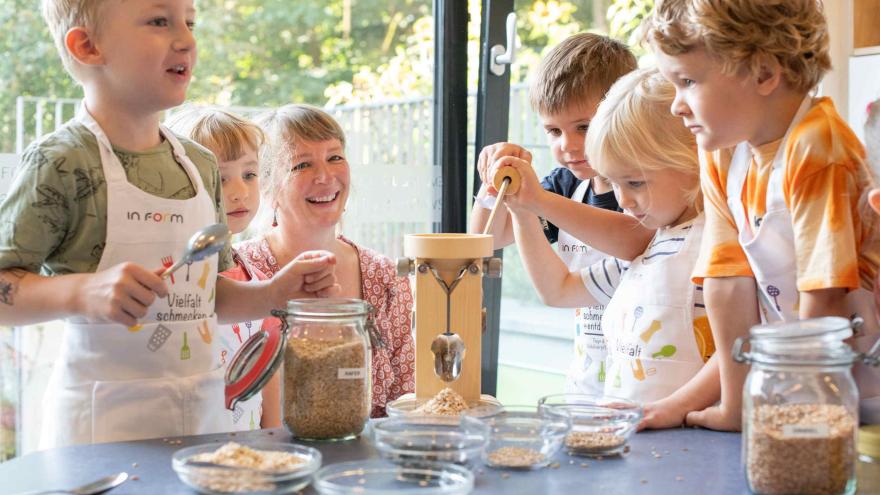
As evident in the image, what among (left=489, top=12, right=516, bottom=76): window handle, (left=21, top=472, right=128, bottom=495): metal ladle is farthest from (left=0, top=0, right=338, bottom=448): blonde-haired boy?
(left=489, top=12, right=516, bottom=76): window handle

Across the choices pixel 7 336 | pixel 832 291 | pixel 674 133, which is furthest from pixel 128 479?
pixel 7 336

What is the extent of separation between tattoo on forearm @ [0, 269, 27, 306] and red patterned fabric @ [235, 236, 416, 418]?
0.78 meters

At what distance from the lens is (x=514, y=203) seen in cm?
167

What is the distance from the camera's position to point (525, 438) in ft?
3.75

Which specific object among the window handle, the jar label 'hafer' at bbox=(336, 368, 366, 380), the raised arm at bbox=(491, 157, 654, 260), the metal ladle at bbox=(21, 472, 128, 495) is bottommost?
the metal ladle at bbox=(21, 472, 128, 495)

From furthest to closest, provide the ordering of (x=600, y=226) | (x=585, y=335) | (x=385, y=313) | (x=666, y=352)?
1. (x=385, y=313)
2. (x=585, y=335)
3. (x=600, y=226)
4. (x=666, y=352)

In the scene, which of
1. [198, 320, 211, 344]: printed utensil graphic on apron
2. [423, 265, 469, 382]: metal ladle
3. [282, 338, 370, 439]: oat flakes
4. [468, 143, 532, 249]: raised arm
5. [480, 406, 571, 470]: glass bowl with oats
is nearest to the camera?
[480, 406, 571, 470]: glass bowl with oats

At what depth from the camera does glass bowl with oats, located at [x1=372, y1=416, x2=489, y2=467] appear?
107 centimetres

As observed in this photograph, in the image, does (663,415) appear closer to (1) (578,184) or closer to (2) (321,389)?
(2) (321,389)

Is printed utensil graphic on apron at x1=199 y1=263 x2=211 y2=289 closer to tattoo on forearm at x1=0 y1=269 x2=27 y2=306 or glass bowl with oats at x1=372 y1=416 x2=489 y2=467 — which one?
tattoo on forearm at x1=0 y1=269 x2=27 y2=306

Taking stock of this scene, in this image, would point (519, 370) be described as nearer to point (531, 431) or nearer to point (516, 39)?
point (516, 39)

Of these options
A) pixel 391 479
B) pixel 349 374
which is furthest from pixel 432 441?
pixel 349 374

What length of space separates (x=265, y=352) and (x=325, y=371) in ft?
0.25

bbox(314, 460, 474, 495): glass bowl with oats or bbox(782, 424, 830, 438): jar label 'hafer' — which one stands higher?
bbox(782, 424, 830, 438): jar label 'hafer'
